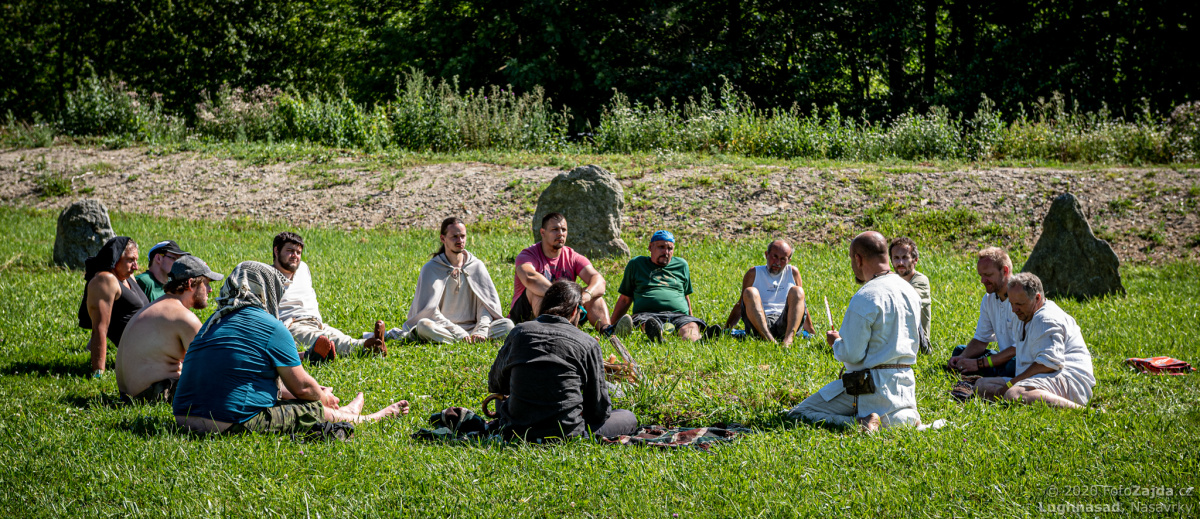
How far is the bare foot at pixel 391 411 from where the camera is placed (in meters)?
6.16

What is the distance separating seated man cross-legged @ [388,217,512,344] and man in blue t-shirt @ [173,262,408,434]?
3.01 m

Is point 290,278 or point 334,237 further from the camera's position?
point 334,237

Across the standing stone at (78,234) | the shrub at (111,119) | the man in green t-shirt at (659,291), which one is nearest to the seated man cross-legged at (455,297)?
the man in green t-shirt at (659,291)

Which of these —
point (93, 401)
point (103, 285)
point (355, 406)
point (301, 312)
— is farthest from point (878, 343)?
point (103, 285)

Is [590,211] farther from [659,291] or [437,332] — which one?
[437,332]

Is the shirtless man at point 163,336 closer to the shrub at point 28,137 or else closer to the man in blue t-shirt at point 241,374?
the man in blue t-shirt at point 241,374

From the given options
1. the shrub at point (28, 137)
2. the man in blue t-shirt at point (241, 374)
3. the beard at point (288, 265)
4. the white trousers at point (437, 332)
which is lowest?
the white trousers at point (437, 332)

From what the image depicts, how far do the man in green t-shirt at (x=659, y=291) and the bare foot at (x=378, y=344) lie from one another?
2.46 m

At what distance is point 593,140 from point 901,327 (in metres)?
16.2

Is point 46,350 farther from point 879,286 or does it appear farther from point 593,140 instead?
point 593,140

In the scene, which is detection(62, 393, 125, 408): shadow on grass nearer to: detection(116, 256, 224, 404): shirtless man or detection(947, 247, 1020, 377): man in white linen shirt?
detection(116, 256, 224, 404): shirtless man

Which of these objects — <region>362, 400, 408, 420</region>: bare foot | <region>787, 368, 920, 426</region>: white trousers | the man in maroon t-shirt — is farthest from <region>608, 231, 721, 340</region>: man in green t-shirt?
<region>362, 400, 408, 420</region>: bare foot

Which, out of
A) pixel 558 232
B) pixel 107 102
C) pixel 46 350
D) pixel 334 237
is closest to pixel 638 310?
pixel 558 232

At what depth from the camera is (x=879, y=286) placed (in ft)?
18.1
